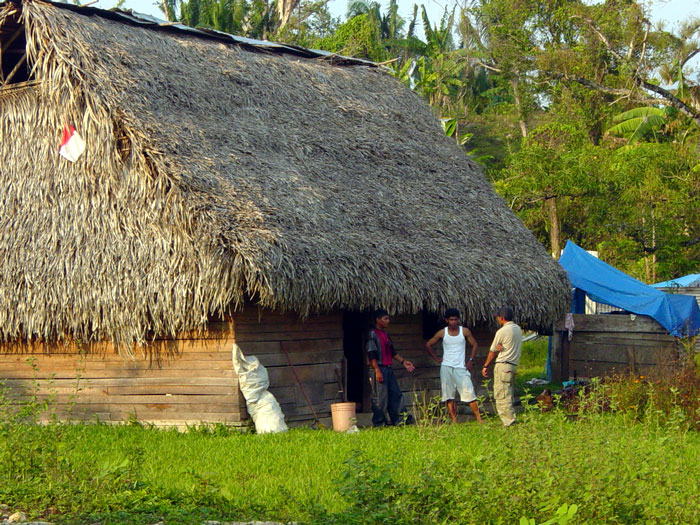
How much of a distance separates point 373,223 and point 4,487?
6296 mm

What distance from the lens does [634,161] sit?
21328mm

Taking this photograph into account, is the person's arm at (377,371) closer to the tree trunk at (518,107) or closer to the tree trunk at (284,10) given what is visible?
the tree trunk at (518,107)

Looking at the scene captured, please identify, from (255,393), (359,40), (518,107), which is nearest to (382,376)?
(255,393)

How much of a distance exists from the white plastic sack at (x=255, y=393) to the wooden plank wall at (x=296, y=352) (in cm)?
21

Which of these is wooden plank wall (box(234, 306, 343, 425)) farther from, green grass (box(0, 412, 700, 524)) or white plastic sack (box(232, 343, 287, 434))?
green grass (box(0, 412, 700, 524))

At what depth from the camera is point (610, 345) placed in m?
15.9

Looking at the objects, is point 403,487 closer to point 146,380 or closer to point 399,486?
point 399,486

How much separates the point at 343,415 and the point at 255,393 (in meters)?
1.09

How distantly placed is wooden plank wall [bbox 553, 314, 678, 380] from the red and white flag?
26.0 ft

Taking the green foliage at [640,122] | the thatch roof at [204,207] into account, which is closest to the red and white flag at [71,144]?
the thatch roof at [204,207]

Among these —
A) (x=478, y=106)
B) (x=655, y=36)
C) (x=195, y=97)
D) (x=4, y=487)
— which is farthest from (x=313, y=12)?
(x=4, y=487)

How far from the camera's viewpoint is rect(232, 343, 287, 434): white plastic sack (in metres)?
10.2

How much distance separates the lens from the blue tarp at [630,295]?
15367mm

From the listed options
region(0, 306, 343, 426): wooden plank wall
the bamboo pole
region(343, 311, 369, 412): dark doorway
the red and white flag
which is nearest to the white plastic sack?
region(0, 306, 343, 426): wooden plank wall
